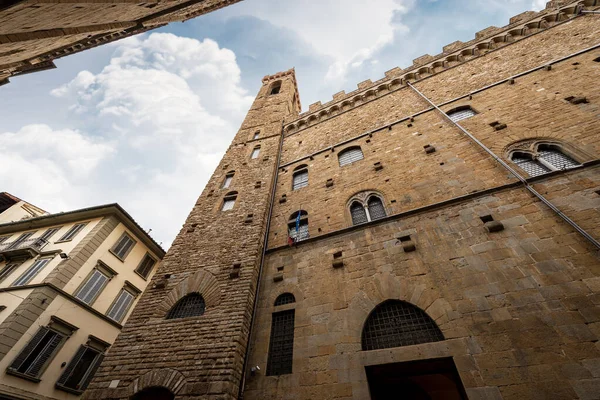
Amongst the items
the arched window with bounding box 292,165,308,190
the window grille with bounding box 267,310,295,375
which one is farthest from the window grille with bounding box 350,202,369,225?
the window grille with bounding box 267,310,295,375

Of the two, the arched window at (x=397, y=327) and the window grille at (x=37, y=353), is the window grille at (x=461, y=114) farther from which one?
the window grille at (x=37, y=353)

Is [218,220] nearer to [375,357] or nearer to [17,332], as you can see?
[375,357]

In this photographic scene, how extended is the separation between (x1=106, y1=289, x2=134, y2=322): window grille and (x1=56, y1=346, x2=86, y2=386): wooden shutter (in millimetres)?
1717

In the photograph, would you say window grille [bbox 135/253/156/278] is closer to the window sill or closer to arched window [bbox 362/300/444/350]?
the window sill

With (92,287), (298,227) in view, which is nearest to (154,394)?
(298,227)

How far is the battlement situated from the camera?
37.1ft

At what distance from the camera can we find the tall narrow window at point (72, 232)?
1288cm

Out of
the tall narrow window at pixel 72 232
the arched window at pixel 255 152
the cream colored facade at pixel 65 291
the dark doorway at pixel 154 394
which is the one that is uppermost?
the arched window at pixel 255 152

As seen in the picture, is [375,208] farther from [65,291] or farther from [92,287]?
[92,287]

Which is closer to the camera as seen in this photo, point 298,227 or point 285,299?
point 285,299

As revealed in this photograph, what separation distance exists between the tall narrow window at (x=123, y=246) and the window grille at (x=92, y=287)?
1283 millimetres

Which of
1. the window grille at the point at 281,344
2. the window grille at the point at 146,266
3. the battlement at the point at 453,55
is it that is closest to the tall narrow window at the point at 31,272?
the window grille at the point at 146,266

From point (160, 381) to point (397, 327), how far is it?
4.53 meters

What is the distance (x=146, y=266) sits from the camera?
50.3 feet
